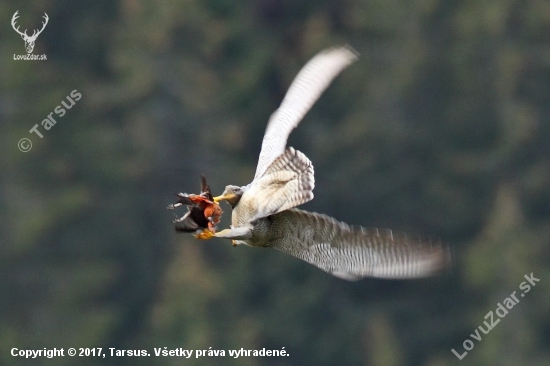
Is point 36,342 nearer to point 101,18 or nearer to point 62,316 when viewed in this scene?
point 62,316

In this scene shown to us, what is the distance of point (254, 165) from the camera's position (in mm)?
32000

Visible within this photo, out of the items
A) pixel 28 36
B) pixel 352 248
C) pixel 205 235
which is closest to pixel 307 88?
pixel 352 248

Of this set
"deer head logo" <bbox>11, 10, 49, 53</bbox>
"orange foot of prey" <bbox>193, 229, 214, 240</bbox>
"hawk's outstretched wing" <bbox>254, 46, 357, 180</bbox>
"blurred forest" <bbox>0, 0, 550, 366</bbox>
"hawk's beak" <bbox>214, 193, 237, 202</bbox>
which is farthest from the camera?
"blurred forest" <bbox>0, 0, 550, 366</bbox>

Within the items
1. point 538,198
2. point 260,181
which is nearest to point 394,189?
point 538,198

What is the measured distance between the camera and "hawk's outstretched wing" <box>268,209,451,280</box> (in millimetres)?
8156

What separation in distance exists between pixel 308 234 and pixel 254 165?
2330 cm

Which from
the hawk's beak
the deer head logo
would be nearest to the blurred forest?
the deer head logo

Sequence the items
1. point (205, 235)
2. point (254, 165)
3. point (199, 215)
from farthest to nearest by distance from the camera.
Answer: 1. point (254, 165)
2. point (199, 215)
3. point (205, 235)

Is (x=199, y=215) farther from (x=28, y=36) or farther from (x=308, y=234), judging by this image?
(x=28, y=36)

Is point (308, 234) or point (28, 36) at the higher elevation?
point (28, 36)

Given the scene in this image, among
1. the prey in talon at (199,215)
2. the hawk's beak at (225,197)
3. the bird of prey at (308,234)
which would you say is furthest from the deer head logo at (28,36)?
the prey in talon at (199,215)

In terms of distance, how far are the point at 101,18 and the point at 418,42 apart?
342 inches

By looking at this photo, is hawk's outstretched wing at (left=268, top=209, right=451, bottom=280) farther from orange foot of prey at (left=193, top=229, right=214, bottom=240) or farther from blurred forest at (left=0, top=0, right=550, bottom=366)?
blurred forest at (left=0, top=0, right=550, bottom=366)

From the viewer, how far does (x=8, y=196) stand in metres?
32.9
